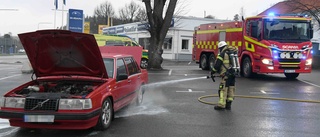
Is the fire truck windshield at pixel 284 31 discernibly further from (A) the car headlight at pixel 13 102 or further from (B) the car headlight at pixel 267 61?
(A) the car headlight at pixel 13 102

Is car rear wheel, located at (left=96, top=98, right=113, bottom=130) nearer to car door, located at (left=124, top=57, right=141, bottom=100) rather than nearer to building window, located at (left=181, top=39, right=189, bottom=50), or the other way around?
car door, located at (left=124, top=57, right=141, bottom=100)

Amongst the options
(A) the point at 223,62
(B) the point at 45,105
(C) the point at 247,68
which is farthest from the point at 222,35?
(B) the point at 45,105

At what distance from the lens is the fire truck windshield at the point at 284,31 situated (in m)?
14.9

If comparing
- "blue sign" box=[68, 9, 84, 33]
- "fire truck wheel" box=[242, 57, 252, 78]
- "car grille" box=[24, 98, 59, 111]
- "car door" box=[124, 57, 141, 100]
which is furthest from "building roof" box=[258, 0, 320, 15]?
"car grille" box=[24, 98, 59, 111]

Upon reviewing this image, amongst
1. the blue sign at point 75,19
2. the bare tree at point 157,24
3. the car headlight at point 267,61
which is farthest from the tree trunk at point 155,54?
the car headlight at point 267,61

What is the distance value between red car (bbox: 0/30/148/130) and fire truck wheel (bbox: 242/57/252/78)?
981 centimetres

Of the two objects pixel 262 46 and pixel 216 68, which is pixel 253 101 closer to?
pixel 216 68

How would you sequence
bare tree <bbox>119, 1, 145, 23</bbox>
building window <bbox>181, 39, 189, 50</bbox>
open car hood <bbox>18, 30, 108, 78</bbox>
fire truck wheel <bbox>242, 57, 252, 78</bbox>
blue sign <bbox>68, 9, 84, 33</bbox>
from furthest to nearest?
bare tree <bbox>119, 1, 145, 23</bbox> < building window <bbox>181, 39, 189, 50</bbox> < blue sign <bbox>68, 9, 84, 33</bbox> < fire truck wheel <bbox>242, 57, 252, 78</bbox> < open car hood <bbox>18, 30, 108, 78</bbox>

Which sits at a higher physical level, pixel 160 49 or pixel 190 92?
pixel 160 49

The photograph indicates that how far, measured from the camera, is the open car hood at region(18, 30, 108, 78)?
19.9 feet

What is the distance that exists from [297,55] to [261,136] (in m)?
9.97

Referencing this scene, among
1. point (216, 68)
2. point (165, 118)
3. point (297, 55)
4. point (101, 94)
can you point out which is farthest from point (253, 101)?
point (297, 55)

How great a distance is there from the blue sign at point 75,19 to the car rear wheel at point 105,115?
58.2 ft

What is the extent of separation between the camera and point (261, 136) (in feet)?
19.7
